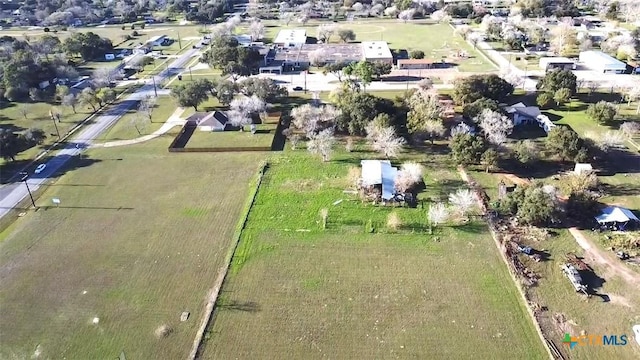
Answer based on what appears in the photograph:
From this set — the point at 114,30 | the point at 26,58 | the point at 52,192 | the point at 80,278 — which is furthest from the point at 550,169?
the point at 114,30

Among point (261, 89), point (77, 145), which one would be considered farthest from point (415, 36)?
point (77, 145)

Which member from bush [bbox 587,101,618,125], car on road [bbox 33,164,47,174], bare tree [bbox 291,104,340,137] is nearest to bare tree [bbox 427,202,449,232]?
bare tree [bbox 291,104,340,137]

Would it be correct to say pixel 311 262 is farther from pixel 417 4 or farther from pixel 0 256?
pixel 417 4

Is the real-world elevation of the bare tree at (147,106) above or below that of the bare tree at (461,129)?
below

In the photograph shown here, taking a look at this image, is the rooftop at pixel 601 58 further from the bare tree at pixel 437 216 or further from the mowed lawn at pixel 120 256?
the mowed lawn at pixel 120 256

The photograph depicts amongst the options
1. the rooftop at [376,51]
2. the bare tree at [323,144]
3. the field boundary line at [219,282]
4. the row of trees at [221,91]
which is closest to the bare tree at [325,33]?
the rooftop at [376,51]
